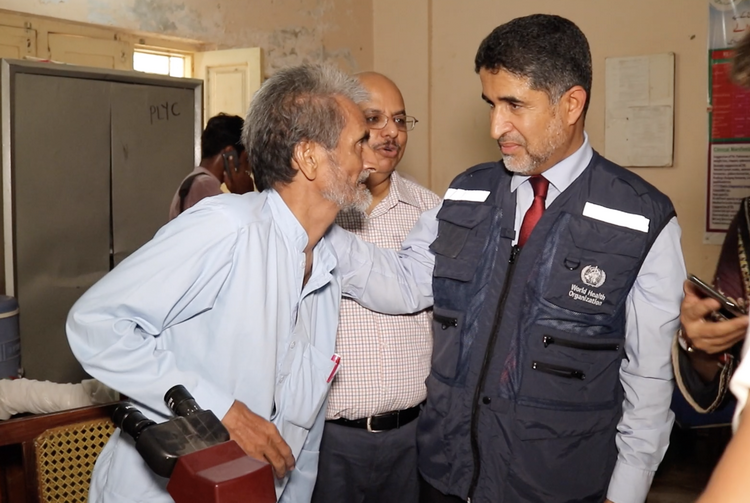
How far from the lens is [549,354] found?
65.6 inches

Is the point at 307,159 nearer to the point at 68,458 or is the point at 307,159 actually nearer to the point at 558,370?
the point at 558,370

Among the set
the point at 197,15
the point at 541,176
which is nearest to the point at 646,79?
the point at 197,15

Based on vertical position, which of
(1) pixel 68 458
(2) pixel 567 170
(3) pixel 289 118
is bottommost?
(1) pixel 68 458

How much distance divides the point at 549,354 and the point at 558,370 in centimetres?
4

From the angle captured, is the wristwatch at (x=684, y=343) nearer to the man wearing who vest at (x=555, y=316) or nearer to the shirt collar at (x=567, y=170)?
the man wearing who vest at (x=555, y=316)

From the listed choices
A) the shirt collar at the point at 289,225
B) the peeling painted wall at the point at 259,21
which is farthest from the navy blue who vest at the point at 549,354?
the peeling painted wall at the point at 259,21

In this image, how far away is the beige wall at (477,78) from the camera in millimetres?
4719

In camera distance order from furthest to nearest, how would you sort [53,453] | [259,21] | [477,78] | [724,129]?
[477,78] < [259,21] < [724,129] < [53,453]

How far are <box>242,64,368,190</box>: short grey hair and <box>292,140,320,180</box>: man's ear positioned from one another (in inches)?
0.5

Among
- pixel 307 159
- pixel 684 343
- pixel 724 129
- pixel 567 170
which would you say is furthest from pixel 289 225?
pixel 724 129

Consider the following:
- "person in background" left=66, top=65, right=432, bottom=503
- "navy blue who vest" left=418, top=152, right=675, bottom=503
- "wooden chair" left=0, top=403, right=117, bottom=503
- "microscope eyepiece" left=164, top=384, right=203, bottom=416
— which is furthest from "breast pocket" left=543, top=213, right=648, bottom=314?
"wooden chair" left=0, top=403, right=117, bottom=503

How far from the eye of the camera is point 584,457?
1.70 meters

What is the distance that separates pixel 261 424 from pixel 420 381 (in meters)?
0.85

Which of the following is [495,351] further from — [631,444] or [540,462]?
[631,444]
